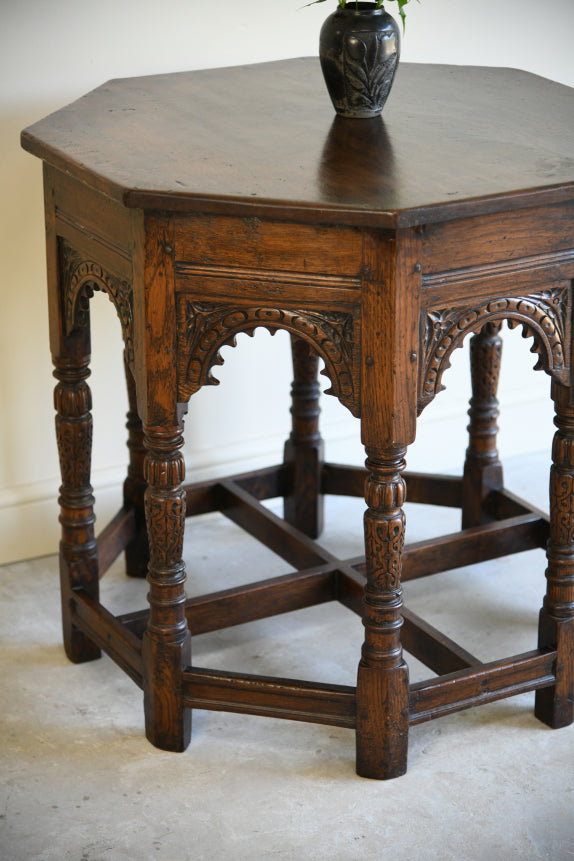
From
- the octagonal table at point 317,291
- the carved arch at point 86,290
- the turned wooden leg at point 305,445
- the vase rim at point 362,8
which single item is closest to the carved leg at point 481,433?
the octagonal table at point 317,291

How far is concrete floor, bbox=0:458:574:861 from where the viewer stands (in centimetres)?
212

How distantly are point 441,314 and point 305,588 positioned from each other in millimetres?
848

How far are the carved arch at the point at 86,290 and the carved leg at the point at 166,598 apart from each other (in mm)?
194

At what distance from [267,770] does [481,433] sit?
3.67ft

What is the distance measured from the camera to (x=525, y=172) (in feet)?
6.75

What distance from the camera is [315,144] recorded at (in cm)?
224

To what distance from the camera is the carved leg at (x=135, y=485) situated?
9.63 ft

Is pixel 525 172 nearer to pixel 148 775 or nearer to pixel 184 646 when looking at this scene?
pixel 184 646

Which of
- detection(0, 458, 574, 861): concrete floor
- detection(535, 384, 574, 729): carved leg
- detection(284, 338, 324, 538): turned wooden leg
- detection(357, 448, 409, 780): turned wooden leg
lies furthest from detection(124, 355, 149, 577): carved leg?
detection(535, 384, 574, 729): carved leg

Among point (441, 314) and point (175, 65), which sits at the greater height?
point (175, 65)

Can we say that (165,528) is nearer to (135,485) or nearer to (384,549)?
(384,549)

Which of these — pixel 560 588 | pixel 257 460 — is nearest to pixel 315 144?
pixel 560 588

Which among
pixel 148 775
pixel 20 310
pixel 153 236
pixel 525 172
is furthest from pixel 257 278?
pixel 20 310

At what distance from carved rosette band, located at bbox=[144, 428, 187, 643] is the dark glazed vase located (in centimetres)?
77
